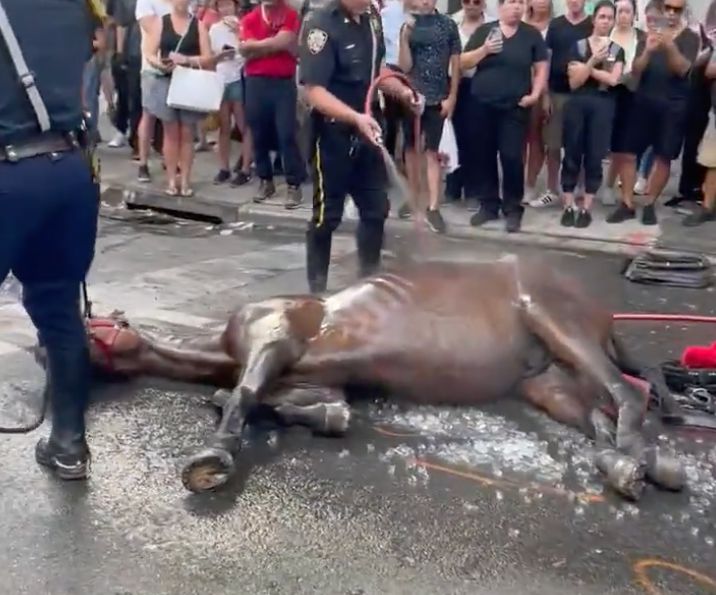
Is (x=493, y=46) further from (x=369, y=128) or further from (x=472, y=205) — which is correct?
(x=369, y=128)

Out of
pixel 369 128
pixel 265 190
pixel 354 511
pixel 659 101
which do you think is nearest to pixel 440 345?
pixel 354 511

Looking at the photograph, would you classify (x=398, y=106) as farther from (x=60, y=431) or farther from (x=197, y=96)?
(x=60, y=431)

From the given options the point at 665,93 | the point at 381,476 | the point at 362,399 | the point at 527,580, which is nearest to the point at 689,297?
the point at 665,93

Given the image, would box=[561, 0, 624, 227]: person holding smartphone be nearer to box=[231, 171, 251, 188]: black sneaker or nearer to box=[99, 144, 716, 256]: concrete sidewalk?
box=[99, 144, 716, 256]: concrete sidewalk

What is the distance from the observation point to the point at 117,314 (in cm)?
526

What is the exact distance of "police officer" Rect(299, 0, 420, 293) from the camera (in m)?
6.37

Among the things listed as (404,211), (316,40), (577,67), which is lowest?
(404,211)

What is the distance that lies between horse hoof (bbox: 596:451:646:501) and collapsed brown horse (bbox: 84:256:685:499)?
36 cm

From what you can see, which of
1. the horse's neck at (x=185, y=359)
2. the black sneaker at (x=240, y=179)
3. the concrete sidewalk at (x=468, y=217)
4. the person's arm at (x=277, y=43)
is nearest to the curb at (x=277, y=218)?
the concrete sidewalk at (x=468, y=217)

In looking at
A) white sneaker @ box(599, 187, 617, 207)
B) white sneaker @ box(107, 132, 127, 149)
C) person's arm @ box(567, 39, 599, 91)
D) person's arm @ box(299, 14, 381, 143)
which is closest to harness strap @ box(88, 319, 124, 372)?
person's arm @ box(299, 14, 381, 143)

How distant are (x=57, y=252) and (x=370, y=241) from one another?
2951 mm

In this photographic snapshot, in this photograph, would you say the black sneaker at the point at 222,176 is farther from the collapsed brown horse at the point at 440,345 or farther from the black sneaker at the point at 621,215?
the collapsed brown horse at the point at 440,345

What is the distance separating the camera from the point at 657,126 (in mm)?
9562

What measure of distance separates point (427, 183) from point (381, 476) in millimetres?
5515
